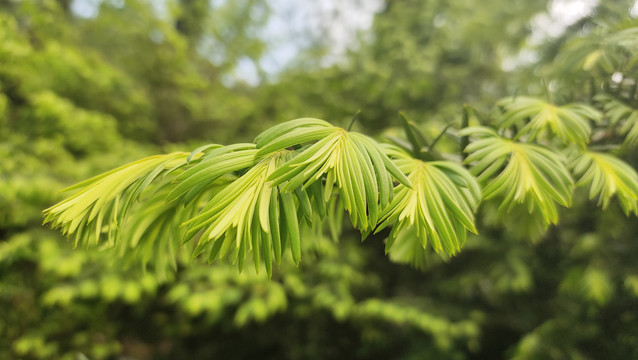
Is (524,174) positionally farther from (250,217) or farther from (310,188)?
(250,217)

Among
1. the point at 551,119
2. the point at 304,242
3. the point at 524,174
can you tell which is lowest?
the point at 304,242

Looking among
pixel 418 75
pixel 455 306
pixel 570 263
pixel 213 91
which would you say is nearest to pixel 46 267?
pixel 213 91

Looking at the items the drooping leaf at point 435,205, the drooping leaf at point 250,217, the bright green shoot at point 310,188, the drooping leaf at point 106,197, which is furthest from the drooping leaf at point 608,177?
the drooping leaf at point 106,197

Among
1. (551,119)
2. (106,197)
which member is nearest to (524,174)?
(551,119)

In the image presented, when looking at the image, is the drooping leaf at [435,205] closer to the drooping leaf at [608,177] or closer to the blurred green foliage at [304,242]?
the drooping leaf at [608,177]

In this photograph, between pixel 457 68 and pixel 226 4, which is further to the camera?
pixel 226 4

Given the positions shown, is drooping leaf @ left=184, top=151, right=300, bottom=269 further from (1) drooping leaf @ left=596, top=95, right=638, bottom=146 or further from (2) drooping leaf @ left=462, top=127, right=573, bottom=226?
(1) drooping leaf @ left=596, top=95, right=638, bottom=146

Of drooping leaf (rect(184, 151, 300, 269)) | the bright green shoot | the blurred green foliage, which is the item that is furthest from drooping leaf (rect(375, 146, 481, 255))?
the blurred green foliage

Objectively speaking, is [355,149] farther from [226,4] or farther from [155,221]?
[226,4]
